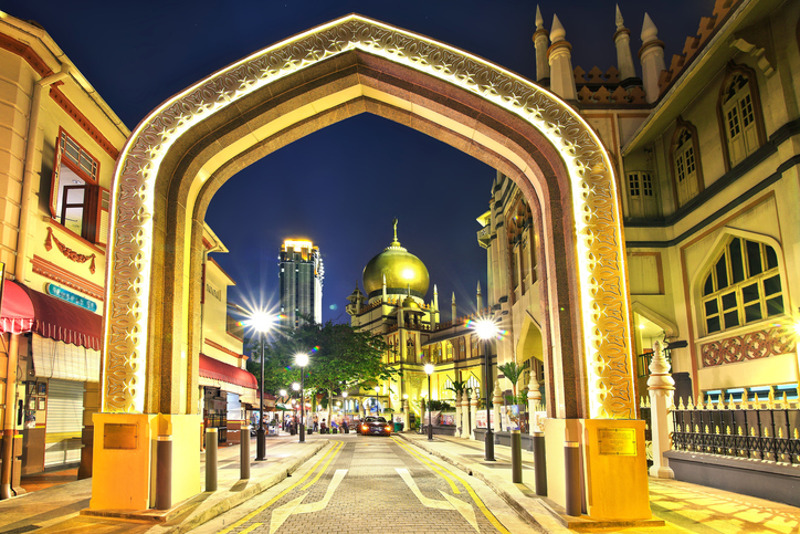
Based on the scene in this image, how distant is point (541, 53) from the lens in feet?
82.9

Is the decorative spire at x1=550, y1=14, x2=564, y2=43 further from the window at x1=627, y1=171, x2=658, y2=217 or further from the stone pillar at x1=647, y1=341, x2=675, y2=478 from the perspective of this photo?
the stone pillar at x1=647, y1=341, x2=675, y2=478

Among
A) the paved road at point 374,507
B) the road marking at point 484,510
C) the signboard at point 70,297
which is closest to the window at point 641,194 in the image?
the paved road at point 374,507

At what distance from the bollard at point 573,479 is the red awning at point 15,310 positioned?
876cm

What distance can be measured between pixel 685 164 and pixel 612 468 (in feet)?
47.6

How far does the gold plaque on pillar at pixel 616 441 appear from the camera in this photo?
8.19 meters

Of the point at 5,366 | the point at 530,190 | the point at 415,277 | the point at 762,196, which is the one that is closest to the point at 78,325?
the point at 5,366

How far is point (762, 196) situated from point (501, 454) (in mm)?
10581

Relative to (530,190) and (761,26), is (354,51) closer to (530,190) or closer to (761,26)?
(530,190)

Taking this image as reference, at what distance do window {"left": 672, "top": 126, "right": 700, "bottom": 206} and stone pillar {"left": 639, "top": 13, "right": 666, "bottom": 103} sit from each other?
8.64ft

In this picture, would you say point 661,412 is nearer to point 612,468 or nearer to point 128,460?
point 612,468

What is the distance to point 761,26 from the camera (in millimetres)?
14375

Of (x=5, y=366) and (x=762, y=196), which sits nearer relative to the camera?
(x=5, y=366)

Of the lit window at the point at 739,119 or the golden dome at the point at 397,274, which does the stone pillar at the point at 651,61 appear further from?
the golden dome at the point at 397,274

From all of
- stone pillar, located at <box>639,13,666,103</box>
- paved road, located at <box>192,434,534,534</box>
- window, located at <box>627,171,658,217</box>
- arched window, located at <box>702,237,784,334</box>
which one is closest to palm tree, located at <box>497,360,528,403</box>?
window, located at <box>627,171,658,217</box>
